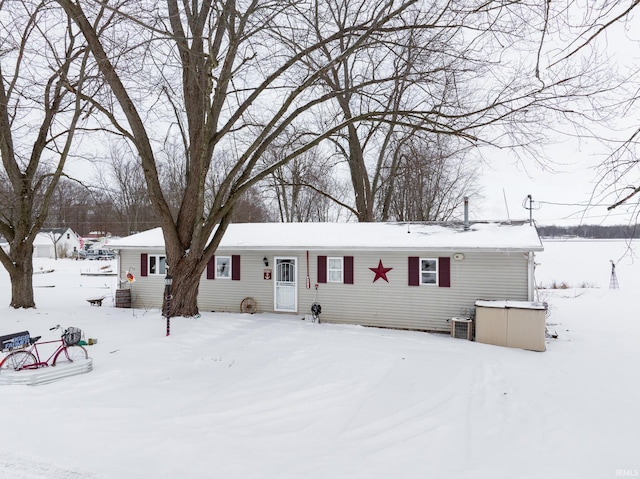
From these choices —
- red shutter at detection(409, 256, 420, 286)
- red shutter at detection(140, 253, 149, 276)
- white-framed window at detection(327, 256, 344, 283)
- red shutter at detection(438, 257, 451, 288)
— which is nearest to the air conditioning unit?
red shutter at detection(438, 257, 451, 288)

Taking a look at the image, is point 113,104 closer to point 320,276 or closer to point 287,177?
point 320,276

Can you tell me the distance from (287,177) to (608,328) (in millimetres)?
20599

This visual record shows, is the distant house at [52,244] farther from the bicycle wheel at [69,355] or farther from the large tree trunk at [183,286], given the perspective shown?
the bicycle wheel at [69,355]

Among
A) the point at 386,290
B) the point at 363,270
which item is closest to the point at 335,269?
the point at 363,270

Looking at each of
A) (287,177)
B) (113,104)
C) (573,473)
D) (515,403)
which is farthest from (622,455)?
(287,177)

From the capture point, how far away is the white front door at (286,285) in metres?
11.9

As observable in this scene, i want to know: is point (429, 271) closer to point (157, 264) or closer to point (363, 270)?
point (363, 270)

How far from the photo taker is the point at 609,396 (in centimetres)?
593

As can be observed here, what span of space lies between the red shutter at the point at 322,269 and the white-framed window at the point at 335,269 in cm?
9

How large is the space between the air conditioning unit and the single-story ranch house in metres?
0.51

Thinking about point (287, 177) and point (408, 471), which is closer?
point (408, 471)

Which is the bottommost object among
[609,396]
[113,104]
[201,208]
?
[609,396]

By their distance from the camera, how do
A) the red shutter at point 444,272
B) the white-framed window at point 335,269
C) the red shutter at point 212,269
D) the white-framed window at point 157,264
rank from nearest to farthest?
the red shutter at point 444,272
the white-framed window at point 335,269
the red shutter at point 212,269
the white-framed window at point 157,264

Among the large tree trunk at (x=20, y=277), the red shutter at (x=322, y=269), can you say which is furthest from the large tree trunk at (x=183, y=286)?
the large tree trunk at (x=20, y=277)
